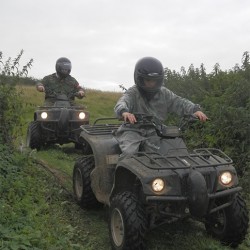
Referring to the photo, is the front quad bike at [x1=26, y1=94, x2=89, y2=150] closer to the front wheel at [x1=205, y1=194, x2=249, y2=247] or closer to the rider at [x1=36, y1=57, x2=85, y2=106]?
the rider at [x1=36, y1=57, x2=85, y2=106]

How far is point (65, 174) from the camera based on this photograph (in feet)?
23.7

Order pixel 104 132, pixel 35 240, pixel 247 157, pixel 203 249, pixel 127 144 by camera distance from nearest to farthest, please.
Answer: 1. pixel 35 240
2. pixel 203 249
3. pixel 127 144
4. pixel 104 132
5. pixel 247 157

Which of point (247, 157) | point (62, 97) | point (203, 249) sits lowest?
point (203, 249)

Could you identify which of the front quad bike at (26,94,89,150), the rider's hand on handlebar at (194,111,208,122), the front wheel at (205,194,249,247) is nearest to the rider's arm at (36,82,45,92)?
the front quad bike at (26,94,89,150)

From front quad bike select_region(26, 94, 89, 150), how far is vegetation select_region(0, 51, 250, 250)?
0.31 meters

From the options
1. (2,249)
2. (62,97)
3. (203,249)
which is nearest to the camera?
(2,249)

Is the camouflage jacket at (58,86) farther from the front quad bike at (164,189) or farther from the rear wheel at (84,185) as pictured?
the front quad bike at (164,189)

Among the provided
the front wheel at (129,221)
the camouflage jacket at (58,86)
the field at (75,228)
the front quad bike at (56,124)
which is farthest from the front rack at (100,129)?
the camouflage jacket at (58,86)

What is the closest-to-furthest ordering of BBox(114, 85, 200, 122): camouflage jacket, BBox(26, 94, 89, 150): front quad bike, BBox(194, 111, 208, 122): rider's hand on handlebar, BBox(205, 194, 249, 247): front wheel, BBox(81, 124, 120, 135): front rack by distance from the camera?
BBox(205, 194, 249, 247): front wheel, BBox(194, 111, 208, 122): rider's hand on handlebar, BBox(114, 85, 200, 122): camouflage jacket, BBox(81, 124, 120, 135): front rack, BBox(26, 94, 89, 150): front quad bike

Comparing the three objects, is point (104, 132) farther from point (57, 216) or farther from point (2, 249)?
point (2, 249)

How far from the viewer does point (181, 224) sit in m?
5.22

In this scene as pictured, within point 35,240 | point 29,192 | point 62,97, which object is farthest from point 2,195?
point 62,97

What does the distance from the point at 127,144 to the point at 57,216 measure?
1176 mm

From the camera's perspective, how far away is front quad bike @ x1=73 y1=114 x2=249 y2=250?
157 inches
